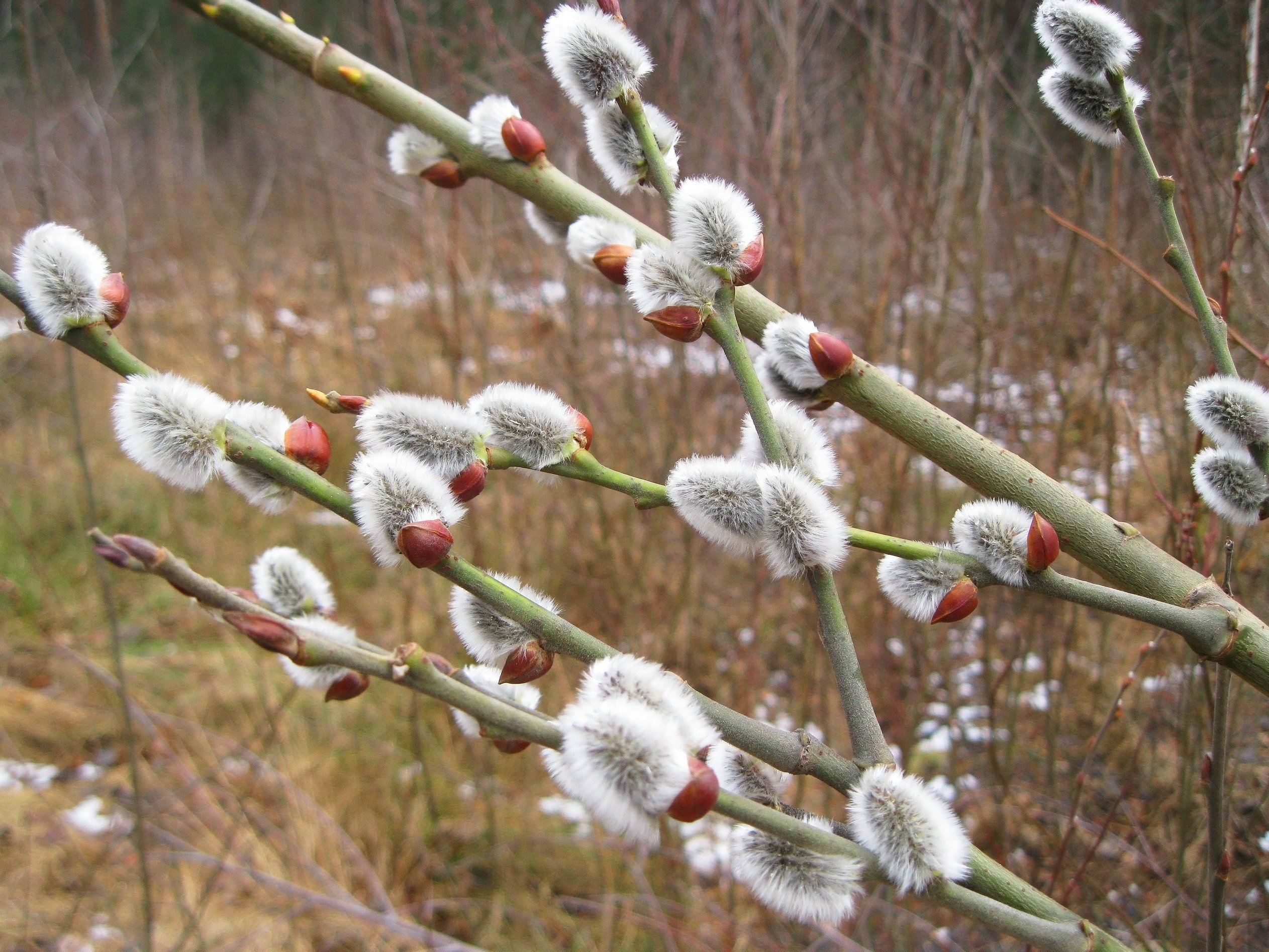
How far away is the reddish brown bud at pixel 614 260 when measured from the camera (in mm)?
897

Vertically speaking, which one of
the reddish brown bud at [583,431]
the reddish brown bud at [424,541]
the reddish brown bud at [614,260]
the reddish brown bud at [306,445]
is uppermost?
the reddish brown bud at [614,260]

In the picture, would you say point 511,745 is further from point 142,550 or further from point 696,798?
point 142,550

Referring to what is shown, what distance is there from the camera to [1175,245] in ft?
3.01

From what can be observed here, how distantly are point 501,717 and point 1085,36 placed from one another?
3.15 feet

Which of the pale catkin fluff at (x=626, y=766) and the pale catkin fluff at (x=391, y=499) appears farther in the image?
the pale catkin fluff at (x=391, y=499)

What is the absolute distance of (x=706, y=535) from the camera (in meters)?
0.85

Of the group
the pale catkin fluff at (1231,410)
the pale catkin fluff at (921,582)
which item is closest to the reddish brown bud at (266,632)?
the pale catkin fluff at (921,582)

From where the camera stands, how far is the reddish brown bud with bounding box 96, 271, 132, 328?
2.49ft

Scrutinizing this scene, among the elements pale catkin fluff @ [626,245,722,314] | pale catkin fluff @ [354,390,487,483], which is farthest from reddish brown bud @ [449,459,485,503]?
pale catkin fluff @ [626,245,722,314]

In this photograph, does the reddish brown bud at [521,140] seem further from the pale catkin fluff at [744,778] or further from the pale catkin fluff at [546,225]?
the pale catkin fluff at [744,778]

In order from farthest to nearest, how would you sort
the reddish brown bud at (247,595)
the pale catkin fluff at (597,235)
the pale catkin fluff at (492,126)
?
the pale catkin fluff at (492,126), the pale catkin fluff at (597,235), the reddish brown bud at (247,595)

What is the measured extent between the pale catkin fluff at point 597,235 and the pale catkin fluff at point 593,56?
0.13 m

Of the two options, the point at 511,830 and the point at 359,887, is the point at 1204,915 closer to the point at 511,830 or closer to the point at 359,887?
the point at 511,830

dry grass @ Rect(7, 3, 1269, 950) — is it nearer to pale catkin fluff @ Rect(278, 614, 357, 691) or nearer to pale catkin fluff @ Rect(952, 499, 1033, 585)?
pale catkin fluff @ Rect(952, 499, 1033, 585)
